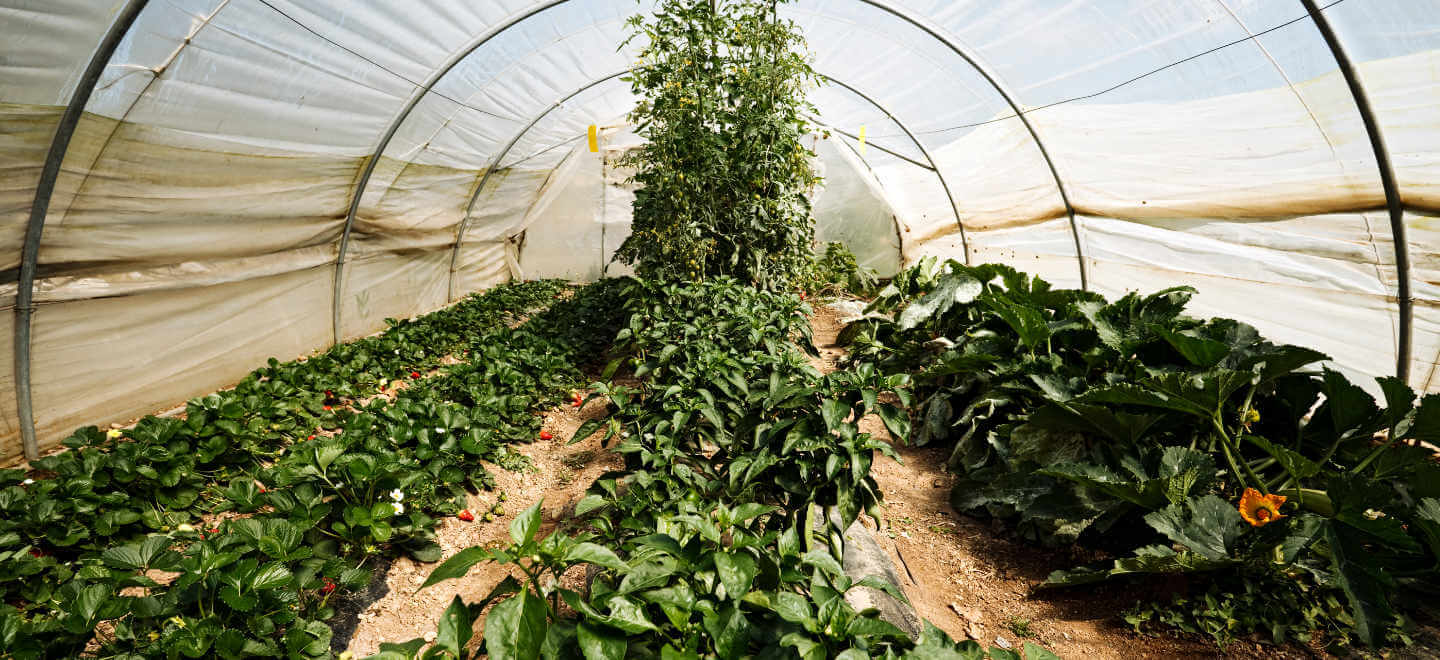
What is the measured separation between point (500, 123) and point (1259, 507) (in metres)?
7.35

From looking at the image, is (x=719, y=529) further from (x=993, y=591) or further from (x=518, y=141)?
(x=518, y=141)

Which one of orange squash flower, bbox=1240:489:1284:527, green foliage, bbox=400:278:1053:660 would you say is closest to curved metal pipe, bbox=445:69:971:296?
green foliage, bbox=400:278:1053:660

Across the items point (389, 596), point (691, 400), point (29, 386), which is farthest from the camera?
point (29, 386)

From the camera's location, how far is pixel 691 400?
284cm

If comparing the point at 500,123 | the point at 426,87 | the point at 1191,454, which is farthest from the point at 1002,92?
the point at 500,123

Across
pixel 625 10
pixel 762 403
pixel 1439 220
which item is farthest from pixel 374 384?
pixel 1439 220

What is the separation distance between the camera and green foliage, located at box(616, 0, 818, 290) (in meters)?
4.95

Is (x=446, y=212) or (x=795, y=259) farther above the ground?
(x=446, y=212)

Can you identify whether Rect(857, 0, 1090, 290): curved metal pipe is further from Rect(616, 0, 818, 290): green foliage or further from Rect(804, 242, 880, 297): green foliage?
Rect(804, 242, 880, 297): green foliage

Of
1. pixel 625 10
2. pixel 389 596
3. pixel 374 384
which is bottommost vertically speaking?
pixel 389 596

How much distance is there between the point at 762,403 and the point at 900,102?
548 cm

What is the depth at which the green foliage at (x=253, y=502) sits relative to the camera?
1.71 m

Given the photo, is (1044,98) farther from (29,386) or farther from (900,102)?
(29,386)

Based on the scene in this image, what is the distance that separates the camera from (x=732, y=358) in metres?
3.25
